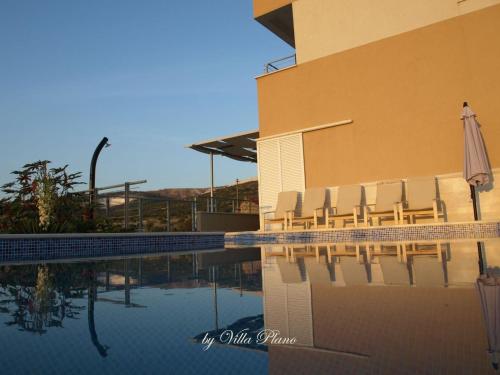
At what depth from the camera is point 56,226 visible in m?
6.25

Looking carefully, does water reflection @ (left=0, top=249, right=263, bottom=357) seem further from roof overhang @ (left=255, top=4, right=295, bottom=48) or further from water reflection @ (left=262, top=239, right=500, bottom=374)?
roof overhang @ (left=255, top=4, right=295, bottom=48)

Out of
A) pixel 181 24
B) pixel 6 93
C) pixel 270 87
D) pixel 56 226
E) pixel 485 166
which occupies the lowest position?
pixel 56 226

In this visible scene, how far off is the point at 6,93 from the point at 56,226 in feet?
26.7

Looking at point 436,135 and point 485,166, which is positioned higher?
point 436,135

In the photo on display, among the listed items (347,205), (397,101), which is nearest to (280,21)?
(397,101)

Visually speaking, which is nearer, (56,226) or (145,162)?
(56,226)

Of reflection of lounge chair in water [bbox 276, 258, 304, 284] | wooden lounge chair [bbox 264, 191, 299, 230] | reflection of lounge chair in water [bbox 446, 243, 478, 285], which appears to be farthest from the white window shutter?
reflection of lounge chair in water [bbox 446, 243, 478, 285]

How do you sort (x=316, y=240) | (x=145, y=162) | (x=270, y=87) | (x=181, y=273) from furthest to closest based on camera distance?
1. (x=145, y=162)
2. (x=270, y=87)
3. (x=316, y=240)
4. (x=181, y=273)

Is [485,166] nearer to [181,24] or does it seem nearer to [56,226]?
[56,226]

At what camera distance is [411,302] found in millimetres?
1591

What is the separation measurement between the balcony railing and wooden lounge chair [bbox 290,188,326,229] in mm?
3440

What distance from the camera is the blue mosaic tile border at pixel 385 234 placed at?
20.5 feet

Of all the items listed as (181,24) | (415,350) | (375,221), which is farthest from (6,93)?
(415,350)

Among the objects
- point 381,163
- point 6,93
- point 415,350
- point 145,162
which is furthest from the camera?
point 145,162
